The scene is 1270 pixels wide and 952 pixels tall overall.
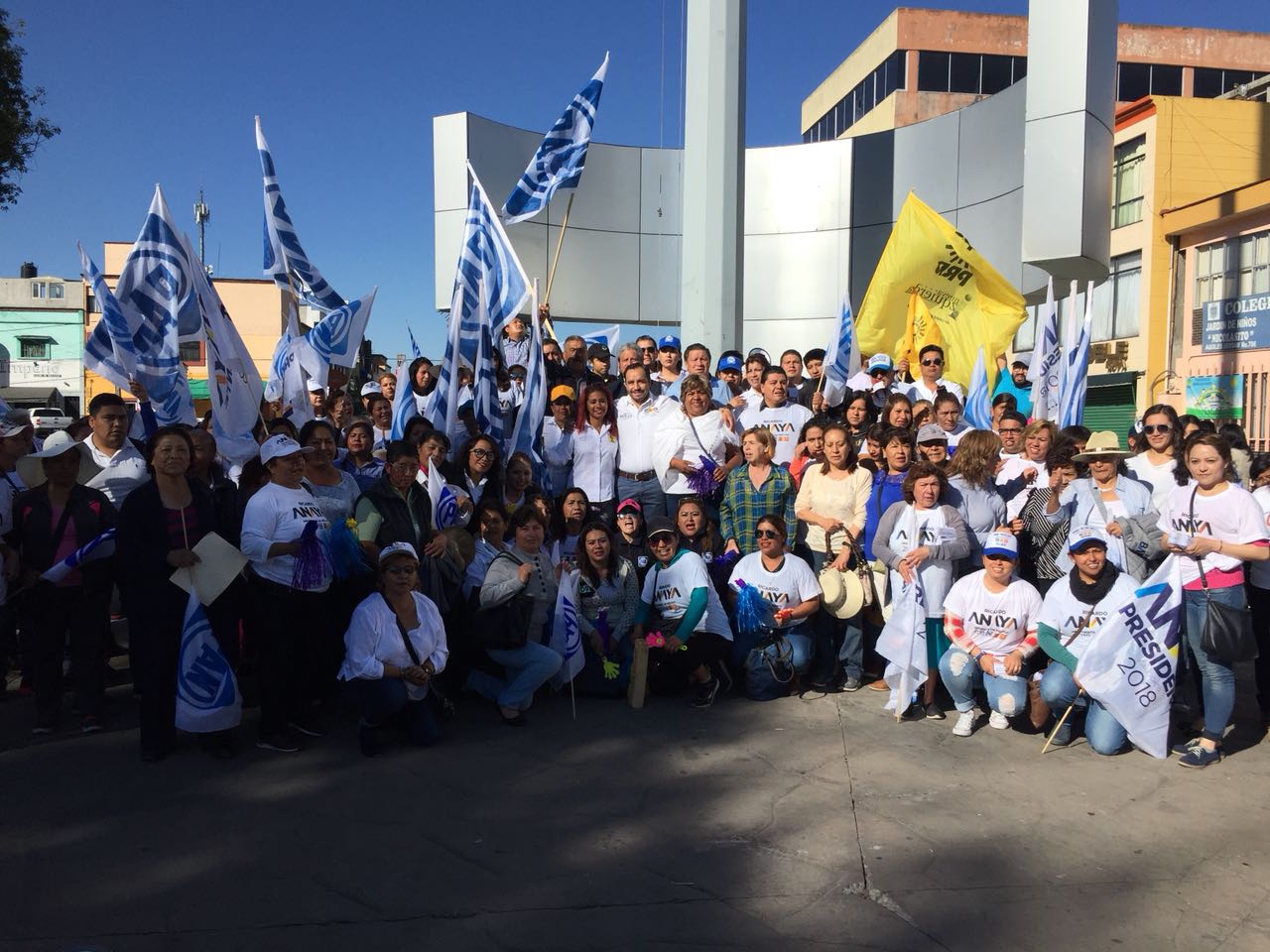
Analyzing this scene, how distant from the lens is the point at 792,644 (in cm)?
680

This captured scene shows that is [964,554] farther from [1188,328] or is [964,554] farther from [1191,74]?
[1191,74]

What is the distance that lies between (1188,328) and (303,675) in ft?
81.4

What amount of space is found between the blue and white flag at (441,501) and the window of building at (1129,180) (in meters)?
24.3

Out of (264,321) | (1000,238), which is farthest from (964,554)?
(264,321)

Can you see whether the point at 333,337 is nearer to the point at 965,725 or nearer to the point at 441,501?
the point at 441,501

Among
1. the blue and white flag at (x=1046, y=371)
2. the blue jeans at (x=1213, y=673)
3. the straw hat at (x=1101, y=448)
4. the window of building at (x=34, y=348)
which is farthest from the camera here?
the window of building at (x=34, y=348)

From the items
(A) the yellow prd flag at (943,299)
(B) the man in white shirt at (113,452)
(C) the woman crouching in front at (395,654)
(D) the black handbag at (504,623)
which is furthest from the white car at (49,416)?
(C) the woman crouching in front at (395,654)

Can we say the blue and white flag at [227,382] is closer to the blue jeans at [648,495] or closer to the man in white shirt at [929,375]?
the blue jeans at [648,495]

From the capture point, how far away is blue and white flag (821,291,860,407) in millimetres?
9195

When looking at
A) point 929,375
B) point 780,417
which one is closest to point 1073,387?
point 929,375

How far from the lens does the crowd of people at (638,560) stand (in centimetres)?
567

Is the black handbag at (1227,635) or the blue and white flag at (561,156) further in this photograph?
the blue and white flag at (561,156)

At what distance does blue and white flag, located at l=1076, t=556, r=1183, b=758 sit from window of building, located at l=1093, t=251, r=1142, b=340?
22.6 metres

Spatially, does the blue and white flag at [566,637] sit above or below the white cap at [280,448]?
below
